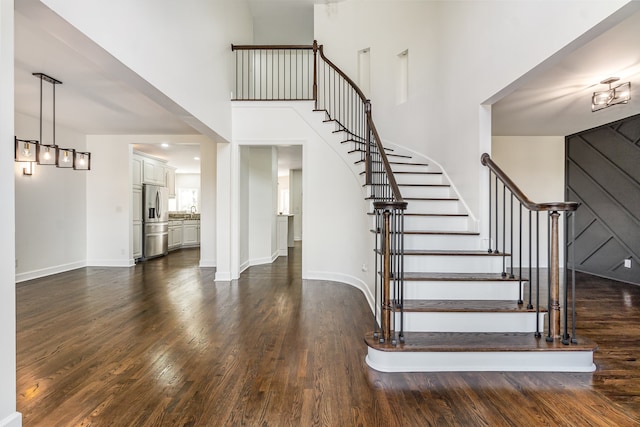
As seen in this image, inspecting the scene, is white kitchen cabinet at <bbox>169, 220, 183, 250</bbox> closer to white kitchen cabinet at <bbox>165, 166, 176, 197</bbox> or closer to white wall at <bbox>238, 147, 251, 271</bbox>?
white kitchen cabinet at <bbox>165, 166, 176, 197</bbox>

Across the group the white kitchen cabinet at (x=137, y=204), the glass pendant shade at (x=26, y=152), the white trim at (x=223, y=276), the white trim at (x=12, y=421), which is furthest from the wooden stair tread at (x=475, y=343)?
the white kitchen cabinet at (x=137, y=204)

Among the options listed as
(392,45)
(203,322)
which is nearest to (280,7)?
(392,45)

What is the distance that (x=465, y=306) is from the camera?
2.86 meters

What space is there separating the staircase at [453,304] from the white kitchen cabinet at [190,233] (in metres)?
7.80

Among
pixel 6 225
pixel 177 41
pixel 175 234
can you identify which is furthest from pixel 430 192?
pixel 175 234

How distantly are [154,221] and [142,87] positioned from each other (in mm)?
5777

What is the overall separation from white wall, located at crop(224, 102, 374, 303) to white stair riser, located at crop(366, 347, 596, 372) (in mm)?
3015

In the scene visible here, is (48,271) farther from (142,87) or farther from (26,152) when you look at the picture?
(142,87)

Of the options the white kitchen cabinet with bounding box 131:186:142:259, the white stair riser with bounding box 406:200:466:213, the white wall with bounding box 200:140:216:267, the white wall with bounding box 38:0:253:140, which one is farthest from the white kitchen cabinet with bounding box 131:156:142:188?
the white stair riser with bounding box 406:200:466:213

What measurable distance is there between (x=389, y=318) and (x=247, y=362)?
113 cm

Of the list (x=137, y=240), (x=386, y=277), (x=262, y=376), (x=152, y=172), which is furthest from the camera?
(x=152, y=172)

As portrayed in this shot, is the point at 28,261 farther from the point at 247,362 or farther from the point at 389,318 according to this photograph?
the point at 389,318

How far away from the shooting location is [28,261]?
18.0ft

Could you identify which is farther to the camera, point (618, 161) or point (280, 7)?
point (280, 7)
